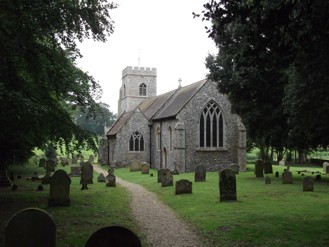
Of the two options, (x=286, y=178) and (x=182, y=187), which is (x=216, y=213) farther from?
(x=286, y=178)

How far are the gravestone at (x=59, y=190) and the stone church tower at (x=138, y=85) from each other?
3532 cm

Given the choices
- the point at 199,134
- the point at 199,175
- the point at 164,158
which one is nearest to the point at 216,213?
the point at 199,175

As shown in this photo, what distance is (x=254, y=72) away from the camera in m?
18.6

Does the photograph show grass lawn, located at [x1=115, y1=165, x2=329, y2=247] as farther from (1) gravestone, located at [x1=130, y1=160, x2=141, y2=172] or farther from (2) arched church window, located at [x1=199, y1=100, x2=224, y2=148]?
(1) gravestone, located at [x1=130, y1=160, x2=141, y2=172]

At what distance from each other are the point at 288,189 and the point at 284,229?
810 centimetres

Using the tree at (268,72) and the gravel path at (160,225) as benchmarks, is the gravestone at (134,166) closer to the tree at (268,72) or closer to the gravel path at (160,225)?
the tree at (268,72)

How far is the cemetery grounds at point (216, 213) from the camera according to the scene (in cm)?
806

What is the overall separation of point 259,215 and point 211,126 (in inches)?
803

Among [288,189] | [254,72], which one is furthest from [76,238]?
[254,72]

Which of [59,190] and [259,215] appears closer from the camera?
[259,215]

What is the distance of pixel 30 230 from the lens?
5746mm

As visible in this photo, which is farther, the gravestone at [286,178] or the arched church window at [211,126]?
the arched church window at [211,126]

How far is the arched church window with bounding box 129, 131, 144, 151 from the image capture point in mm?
35688

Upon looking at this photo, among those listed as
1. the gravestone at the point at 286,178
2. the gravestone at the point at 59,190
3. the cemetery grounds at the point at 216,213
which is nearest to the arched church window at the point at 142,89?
the gravestone at the point at 286,178
